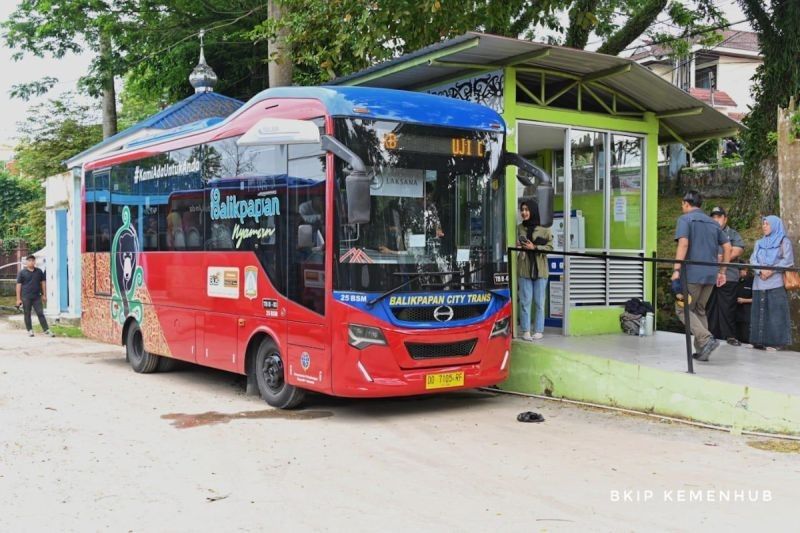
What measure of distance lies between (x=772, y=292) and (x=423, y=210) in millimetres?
4677

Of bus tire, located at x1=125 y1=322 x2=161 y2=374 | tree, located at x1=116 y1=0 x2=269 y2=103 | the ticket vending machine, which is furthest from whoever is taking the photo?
tree, located at x1=116 y1=0 x2=269 y2=103

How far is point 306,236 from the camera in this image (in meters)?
8.92

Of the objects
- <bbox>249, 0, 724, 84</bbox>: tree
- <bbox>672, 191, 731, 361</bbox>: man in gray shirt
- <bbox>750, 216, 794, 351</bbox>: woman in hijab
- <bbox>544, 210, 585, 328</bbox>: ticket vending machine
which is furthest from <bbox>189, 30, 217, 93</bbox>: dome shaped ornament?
<bbox>750, 216, 794, 351</bbox>: woman in hijab

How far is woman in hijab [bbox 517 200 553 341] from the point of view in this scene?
36.8 feet

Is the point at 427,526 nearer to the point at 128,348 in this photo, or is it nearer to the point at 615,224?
the point at 615,224

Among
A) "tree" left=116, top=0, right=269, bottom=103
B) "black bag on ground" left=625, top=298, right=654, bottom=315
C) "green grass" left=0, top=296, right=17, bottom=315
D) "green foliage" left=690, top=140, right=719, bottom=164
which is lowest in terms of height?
"green grass" left=0, top=296, right=17, bottom=315

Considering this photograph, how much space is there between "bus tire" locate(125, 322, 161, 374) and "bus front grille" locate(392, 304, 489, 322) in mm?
5584

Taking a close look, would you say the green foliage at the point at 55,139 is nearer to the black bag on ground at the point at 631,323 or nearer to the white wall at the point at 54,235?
the white wall at the point at 54,235

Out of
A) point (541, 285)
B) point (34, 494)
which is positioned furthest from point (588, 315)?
point (34, 494)

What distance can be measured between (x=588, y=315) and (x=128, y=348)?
700 centimetres

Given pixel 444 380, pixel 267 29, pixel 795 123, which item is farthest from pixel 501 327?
pixel 267 29

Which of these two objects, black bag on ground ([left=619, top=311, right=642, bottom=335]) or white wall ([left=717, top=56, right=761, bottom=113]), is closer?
black bag on ground ([left=619, top=311, right=642, bottom=335])

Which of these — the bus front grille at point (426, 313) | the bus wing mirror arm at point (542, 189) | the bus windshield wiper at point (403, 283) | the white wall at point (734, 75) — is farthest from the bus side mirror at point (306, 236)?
the white wall at point (734, 75)

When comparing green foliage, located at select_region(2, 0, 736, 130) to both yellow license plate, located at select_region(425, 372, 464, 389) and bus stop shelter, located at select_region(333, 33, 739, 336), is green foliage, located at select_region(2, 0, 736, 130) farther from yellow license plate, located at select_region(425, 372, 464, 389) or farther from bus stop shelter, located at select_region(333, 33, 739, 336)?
yellow license plate, located at select_region(425, 372, 464, 389)
